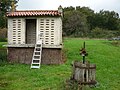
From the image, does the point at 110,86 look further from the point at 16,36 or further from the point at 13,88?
the point at 16,36

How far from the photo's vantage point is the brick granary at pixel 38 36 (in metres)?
18.2

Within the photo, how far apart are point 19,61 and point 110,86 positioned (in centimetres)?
800

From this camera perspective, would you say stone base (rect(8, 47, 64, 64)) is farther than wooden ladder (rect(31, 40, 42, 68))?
Yes

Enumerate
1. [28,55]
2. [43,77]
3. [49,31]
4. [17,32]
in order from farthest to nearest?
[17,32] < [28,55] < [49,31] < [43,77]

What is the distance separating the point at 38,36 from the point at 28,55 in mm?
1486

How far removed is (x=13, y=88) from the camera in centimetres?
1147

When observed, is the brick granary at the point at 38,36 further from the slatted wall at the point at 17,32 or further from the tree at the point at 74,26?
the tree at the point at 74,26

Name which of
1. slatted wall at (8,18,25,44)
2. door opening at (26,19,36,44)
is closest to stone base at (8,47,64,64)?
slatted wall at (8,18,25,44)

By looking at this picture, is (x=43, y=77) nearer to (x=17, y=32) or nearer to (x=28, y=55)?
(x=28, y=55)

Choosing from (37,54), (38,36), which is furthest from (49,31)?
(37,54)

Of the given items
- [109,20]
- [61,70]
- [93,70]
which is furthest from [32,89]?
[109,20]

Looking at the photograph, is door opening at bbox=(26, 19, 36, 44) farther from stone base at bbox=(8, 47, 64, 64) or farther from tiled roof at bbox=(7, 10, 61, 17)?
stone base at bbox=(8, 47, 64, 64)

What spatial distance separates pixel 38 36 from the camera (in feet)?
60.3

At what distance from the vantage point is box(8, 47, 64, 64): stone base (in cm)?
1819
